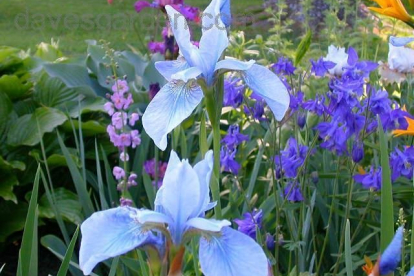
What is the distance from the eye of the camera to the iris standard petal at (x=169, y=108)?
0.90m

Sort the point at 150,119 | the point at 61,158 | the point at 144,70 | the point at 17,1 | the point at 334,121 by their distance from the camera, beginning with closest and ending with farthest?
the point at 150,119
the point at 334,121
the point at 61,158
the point at 144,70
the point at 17,1

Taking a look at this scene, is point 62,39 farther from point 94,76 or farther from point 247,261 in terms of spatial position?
point 247,261

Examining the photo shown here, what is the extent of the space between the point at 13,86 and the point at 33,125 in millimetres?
218

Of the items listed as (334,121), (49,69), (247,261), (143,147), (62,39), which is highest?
(247,261)

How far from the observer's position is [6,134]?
263 cm

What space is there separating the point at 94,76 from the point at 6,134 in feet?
2.02

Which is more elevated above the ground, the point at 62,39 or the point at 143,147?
the point at 143,147

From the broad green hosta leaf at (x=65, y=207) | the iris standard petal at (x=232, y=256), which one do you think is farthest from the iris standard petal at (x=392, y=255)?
the broad green hosta leaf at (x=65, y=207)

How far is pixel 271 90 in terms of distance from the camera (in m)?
0.93

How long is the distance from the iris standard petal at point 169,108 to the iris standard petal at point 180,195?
188mm

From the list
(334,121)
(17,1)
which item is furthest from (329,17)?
(17,1)

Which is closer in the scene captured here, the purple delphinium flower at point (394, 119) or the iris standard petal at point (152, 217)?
the iris standard petal at point (152, 217)

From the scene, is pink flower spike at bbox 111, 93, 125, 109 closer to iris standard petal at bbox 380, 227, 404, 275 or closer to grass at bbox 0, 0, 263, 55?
iris standard petal at bbox 380, 227, 404, 275

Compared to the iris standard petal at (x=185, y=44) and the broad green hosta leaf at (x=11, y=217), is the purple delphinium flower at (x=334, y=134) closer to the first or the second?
the iris standard petal at (x=185, y=44)
